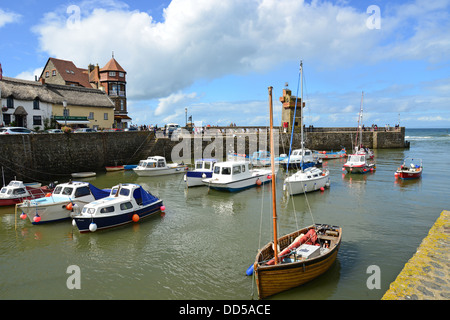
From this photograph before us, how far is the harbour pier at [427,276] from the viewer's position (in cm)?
922

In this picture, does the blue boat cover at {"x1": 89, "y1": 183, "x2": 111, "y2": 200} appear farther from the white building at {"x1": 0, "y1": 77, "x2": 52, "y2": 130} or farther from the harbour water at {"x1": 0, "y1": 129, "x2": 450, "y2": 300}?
the white building at {"x1": 0, "y1": 77, "x2": 52, "y2": 130}

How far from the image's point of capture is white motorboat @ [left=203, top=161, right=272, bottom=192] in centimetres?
2733

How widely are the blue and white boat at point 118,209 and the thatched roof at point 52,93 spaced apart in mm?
30132

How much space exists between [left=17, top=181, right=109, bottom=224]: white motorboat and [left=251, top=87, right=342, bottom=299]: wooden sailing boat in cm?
1350

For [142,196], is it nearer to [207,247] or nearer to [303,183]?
[207,247]

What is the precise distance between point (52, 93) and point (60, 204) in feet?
106

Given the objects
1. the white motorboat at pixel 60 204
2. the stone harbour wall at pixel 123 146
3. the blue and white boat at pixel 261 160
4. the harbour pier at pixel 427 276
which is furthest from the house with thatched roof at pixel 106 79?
the harbour pier at pixel 427 276

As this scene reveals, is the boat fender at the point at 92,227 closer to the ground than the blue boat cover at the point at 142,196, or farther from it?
closer to the ground

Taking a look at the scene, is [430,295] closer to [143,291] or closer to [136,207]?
[143,291]

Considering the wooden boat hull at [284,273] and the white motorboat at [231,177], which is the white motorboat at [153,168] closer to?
the white motorboat at [231,177]

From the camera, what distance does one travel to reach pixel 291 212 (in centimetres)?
2161
